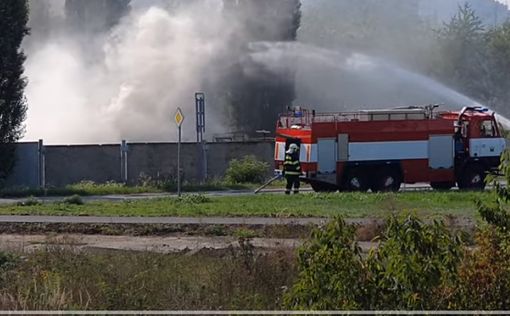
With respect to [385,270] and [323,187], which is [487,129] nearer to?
Result: [323,187]

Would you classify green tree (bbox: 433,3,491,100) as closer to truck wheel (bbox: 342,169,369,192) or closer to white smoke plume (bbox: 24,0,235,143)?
white smoke plume (bbox: 24,0,235,143)

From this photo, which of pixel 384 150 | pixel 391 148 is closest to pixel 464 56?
pixel 391 148

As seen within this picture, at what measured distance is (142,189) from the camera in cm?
3275

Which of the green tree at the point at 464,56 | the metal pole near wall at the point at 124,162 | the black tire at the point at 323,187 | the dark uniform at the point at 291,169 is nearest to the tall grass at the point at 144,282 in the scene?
the dark uniform at the point at 291,169

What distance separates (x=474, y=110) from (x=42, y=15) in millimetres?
45095

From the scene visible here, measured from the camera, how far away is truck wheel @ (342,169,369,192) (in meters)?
27.9

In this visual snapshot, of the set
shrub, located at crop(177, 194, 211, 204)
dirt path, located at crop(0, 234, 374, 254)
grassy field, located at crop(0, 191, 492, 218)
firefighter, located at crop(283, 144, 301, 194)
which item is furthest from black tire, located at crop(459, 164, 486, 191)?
dirt path, located at crop(0, 234, 374, 254)

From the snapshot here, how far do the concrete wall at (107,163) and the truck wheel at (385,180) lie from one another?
9901 mm

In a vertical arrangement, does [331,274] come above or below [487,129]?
below

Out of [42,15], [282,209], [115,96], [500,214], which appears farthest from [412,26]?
[500,214]

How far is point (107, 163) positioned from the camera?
36219 millimetres

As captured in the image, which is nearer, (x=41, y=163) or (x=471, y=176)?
(x=471, y=176)

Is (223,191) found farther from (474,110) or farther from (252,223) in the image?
(252,223)

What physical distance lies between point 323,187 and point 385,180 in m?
2.00
